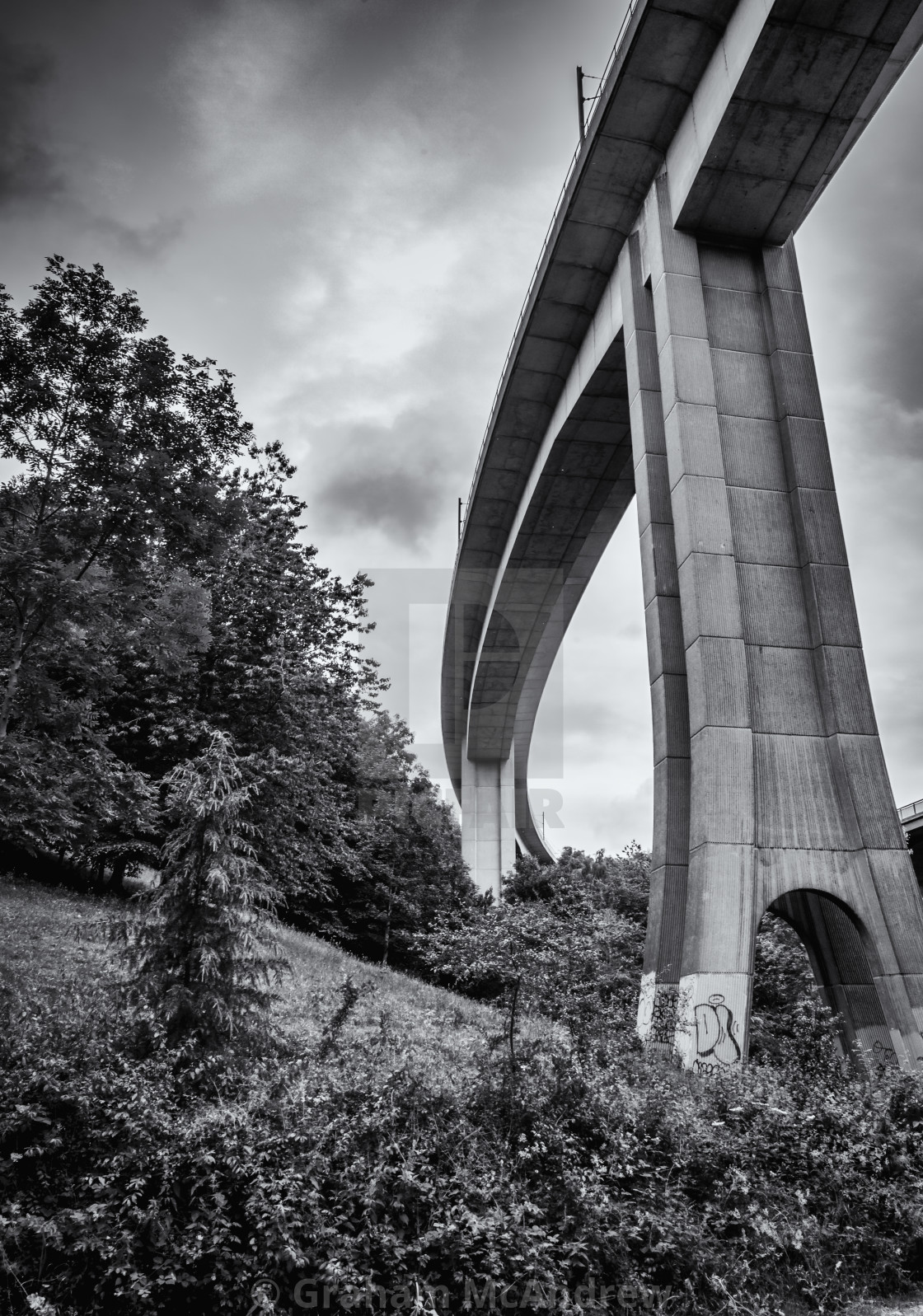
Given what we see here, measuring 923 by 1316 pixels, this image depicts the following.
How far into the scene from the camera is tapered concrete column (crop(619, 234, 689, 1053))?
1277 cm

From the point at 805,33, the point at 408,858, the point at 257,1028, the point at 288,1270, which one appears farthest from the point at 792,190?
the point at 408,858

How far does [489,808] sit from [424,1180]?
40.6m

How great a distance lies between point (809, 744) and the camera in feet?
43.9

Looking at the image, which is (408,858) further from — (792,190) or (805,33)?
(805,33)

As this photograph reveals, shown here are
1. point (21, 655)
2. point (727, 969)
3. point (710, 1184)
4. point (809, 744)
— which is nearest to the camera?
point (710, 1184)

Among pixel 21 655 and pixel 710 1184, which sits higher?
pixel 21 655

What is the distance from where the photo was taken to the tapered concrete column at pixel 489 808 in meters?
46.1

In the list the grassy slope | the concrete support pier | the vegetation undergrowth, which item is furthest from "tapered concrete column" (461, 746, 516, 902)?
the vegetation undergrowth

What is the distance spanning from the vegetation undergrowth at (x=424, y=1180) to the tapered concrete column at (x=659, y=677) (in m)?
3.16

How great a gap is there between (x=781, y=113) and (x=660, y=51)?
2.42m

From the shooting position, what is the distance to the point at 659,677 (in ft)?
47.3

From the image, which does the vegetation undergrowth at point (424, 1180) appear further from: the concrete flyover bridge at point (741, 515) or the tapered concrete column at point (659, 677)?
the tapered concrete column at point (659, 677)

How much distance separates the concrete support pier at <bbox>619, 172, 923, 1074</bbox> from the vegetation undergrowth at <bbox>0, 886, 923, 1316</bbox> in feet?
9.65

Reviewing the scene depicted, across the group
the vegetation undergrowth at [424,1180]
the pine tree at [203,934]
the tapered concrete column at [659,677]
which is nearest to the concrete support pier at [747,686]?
the tapered concrete column at [659,677]
